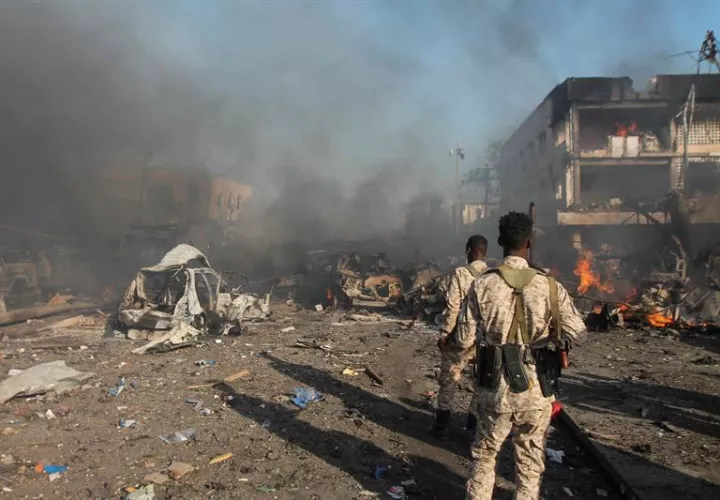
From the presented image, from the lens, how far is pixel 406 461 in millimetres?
4375

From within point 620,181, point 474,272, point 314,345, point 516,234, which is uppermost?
point 620,181

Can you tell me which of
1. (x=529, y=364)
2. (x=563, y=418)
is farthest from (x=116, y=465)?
(x=563, y=418)

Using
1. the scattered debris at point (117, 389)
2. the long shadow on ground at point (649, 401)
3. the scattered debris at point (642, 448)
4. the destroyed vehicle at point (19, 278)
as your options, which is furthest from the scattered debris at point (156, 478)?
the destroyed vehicle at point (19, 278)

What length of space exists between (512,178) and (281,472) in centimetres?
3383

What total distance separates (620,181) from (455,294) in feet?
76.0

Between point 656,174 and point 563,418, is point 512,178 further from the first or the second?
point 563,418

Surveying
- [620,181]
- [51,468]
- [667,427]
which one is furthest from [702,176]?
[51,468]

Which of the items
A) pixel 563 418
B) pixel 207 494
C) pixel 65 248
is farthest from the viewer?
pixel 65 248

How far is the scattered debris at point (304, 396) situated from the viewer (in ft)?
19.4

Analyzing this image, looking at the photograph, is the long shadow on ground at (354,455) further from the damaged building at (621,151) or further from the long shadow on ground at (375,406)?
the damaged building at (621,151)

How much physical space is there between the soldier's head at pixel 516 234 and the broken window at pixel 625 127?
22.4 meters

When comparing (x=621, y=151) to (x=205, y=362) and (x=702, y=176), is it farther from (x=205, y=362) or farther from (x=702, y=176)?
(x=205, y=362)

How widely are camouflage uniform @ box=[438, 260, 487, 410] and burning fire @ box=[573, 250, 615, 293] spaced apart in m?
11.4

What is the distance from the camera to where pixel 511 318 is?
9.30ft
